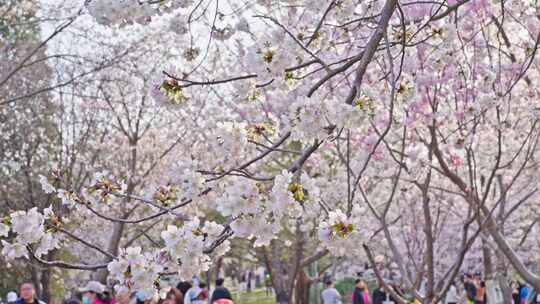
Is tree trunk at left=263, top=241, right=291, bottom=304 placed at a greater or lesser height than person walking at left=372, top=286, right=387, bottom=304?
greater

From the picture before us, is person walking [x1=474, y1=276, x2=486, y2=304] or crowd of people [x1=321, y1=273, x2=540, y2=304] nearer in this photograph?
crowd of people [x1=321, y1=273, x2=540, y2=304]

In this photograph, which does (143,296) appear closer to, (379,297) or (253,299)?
(379,297)

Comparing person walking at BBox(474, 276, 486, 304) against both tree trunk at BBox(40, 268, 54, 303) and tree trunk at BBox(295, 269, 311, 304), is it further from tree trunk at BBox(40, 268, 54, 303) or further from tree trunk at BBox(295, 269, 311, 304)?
tree trunk at BBox(40, 268, 54, 303)

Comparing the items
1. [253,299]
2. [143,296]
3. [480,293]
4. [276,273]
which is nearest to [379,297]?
[480,293]

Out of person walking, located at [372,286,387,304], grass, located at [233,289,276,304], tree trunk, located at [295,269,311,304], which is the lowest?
person walking, located at [372,286,387,304]

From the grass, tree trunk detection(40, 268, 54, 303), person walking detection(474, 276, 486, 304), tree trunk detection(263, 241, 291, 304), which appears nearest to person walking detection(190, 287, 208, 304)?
tree trunk detection(40, 268, 54, 303)

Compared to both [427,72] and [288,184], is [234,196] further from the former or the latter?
[427,72]

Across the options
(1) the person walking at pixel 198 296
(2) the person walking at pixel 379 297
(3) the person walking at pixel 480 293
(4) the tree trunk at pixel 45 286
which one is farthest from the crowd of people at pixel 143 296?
(3) the person walking at pixel 480 293

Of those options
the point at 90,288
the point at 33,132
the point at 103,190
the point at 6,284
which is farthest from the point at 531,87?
the point at 6,284

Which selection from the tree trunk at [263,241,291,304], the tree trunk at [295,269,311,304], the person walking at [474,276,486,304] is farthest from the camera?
the tree trunk at [263,241,291,304]

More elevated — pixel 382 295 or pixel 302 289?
pixel 302 289

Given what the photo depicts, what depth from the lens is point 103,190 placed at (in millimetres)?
3469

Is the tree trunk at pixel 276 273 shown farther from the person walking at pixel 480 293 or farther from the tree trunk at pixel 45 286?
the tree trunk at pixel 45 286

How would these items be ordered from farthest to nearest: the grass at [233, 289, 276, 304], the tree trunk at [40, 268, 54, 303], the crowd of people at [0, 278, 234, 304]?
1. the grass at [233, 289, 276, 304]
2. the tree trunk at [40, 268, 54, 303]
3. the crowd of people at [0, 278, 234, 304]
